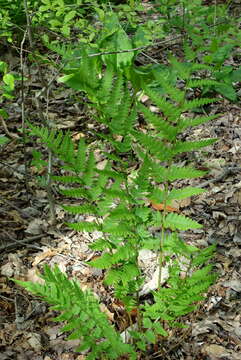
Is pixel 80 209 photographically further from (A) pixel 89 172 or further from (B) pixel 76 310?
(B) pixel 76 310

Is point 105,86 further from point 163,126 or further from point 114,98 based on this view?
point 163,126

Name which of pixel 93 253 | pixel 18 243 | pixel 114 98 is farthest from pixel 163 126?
pixel 18 243

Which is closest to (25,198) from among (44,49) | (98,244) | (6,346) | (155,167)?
(6,346)

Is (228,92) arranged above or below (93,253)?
above

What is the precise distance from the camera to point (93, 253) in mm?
2465

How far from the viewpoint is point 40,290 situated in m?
1.41

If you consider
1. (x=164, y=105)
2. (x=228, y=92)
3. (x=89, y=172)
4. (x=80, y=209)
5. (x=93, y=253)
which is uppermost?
(x=164, y=105)

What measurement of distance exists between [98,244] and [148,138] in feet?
1.61

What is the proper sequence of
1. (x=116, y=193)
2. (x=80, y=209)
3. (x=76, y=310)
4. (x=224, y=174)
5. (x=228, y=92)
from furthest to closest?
1. (x=228, y=92)
2. (x=224, y=174)
3. (x=80, y=209)
4. (x=116, y=193)
5. (x=76, y=310)

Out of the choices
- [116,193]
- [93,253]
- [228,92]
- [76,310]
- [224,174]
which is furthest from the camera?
[228,92]

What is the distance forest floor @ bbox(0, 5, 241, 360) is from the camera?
6.42 feet

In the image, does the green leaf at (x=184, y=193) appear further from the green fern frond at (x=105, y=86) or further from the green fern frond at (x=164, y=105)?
the green fern frond at (x=105, y=86)

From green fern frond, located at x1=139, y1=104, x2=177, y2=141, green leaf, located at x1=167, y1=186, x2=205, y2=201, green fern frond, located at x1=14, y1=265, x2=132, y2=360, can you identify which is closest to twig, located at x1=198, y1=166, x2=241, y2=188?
green leaf, located at x1=167, y1=186, x2=205, y2=201

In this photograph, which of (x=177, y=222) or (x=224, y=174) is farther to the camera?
(x=224, y=174)
